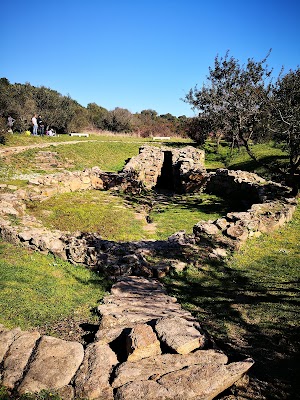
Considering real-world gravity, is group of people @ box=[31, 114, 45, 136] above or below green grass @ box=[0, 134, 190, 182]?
above

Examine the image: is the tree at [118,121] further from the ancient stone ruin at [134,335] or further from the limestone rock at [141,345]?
the limestone rock at [141,345]

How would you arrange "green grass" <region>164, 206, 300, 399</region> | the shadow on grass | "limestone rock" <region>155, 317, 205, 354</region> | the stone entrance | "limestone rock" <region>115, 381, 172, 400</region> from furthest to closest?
1. the stone entrance
2. "green grass" <region>164, 206, 300, 399</region>
3. the shadow on grass
4. "limestone rock" <region>155, 317, 205, 354</region>
5. "limestone rock" <region>115, 381, 172, 400</region>

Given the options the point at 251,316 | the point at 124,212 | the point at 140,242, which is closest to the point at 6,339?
the point at 251,316

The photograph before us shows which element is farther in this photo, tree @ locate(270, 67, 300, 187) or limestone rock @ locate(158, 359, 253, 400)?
tree @ locate(270, 67, 300, 187)

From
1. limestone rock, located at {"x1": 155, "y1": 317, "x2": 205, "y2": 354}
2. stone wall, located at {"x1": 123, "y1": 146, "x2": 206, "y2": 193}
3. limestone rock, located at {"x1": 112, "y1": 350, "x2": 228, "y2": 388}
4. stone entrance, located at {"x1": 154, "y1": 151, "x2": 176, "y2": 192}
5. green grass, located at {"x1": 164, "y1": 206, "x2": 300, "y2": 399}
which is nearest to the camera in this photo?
limestone rock, located at {"x1": 112, "y1": 350, "x2": 228, "y2": 388}

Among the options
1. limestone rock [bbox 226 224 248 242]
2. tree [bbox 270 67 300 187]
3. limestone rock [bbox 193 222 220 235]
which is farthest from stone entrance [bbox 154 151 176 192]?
limestone rock [bbox 226 224 248 242]

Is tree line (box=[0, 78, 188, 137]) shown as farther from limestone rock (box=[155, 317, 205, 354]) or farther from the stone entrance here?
limestone rock (box=[155, 317, 205, 354])

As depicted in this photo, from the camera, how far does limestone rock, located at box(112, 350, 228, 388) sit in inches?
146

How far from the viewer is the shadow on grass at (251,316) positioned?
439cm

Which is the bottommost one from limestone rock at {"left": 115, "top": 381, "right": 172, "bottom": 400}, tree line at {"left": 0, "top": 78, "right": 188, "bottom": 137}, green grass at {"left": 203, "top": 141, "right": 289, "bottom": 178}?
limestone rock at {"left": 115, "top": 381, "right": 172, "bottom": 400}

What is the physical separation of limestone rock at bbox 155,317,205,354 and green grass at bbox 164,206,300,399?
81 cm

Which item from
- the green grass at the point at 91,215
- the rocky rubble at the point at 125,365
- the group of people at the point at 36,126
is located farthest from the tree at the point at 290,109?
the group of people at the point at 36,126

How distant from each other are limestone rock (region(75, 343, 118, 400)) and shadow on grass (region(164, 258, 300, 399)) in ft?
5.96

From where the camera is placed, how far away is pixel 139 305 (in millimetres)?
5969
